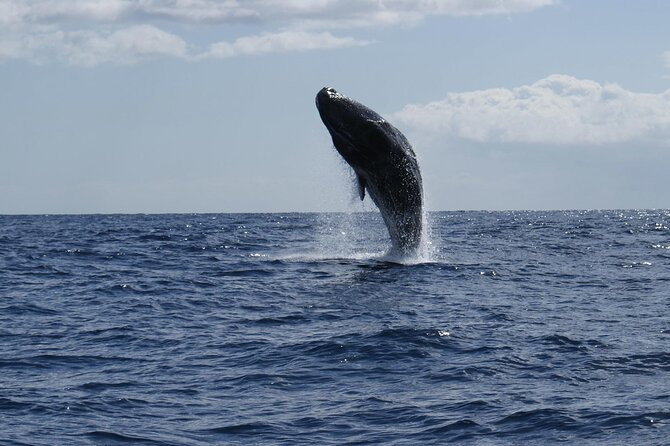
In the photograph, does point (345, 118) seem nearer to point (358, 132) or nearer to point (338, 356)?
point (358, 132)

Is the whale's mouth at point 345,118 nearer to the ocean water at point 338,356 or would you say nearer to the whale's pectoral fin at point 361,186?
the whale's pectoral fin at point 361,186

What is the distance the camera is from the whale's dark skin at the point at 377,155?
21.7 m

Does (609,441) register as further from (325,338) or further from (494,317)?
(494,317)

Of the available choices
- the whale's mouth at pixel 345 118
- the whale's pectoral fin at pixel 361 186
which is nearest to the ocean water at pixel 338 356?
the whale's pectoral fin at pixel 361 186

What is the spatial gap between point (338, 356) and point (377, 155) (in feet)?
28.0

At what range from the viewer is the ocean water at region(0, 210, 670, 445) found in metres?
11.2

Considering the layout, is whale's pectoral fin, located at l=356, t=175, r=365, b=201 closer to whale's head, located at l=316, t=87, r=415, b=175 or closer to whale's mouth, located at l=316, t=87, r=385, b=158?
whale's head, located at l=316, t=87, r=415, b=175

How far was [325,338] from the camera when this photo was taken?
15766mm

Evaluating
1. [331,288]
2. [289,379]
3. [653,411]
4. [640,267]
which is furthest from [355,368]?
[640,267]

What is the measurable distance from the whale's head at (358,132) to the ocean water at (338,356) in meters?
2.78

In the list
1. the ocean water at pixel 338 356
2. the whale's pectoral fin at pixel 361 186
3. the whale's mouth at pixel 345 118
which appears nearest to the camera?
the ocean water at pixel 338 356

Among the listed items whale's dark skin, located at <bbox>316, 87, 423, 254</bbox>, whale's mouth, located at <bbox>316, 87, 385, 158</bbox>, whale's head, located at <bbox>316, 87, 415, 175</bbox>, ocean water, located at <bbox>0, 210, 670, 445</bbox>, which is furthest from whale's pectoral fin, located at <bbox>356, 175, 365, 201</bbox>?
ocean water, located at <bbox>0, 210, 670, 445</bbox>

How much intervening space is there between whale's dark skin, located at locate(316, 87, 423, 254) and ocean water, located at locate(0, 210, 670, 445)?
1607 millimetres

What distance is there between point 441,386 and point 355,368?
4.97 feet
